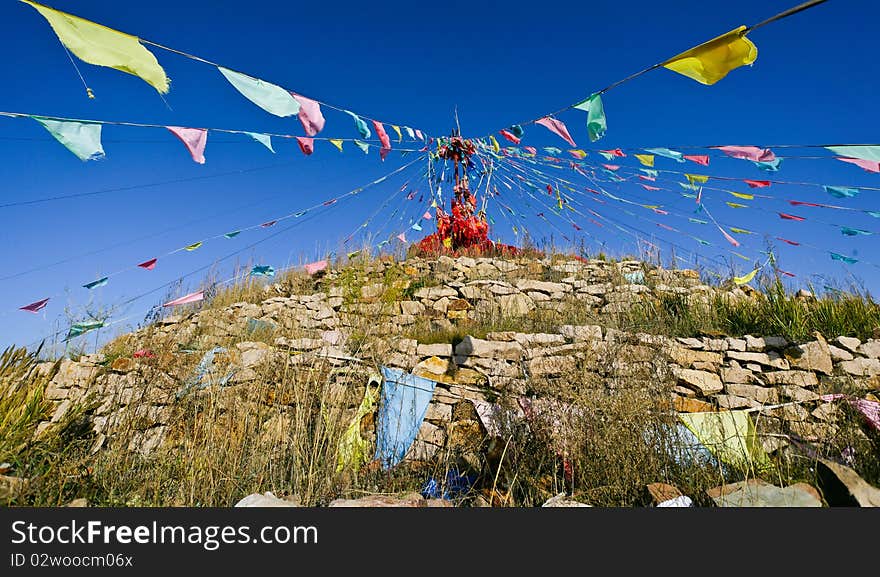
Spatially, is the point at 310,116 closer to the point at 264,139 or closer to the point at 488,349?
the point at 264,139

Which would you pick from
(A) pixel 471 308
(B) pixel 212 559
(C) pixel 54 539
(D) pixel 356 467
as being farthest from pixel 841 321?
(C) pixel 54 539

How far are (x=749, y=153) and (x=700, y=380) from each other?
3005mm

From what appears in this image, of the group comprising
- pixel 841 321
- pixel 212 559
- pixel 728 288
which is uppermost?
pixel 728 288

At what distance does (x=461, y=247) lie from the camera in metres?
11.9

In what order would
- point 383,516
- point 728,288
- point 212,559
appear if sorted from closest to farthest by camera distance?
point 212,559, point 383,516, point 728,288

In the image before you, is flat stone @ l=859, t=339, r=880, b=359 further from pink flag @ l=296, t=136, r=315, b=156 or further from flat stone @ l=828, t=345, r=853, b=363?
pink flag @ l=296, t=136, r=315, b=156

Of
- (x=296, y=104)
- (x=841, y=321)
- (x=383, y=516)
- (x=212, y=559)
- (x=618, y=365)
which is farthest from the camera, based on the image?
A: (x=841, y=321)

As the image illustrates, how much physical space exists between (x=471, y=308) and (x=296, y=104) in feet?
17.1

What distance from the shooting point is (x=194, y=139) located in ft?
12.3

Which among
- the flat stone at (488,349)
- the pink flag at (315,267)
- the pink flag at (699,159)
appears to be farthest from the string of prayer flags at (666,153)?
the pink flag at (315,267)

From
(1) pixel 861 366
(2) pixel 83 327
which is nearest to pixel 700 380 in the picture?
(1) pixel 861 366

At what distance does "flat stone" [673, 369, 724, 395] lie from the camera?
5797 mm

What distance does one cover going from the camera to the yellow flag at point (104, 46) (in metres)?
2.39

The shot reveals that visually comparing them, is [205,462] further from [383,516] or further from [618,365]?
[618,365]
